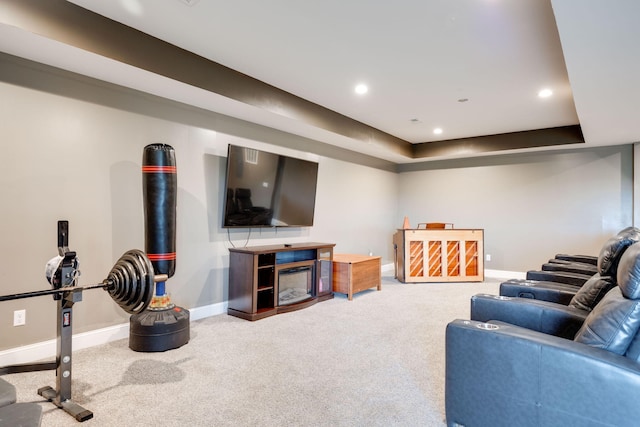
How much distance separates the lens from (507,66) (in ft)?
11.8

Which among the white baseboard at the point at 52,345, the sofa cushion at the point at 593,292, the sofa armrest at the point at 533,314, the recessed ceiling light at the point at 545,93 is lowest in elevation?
the white baseboard at the point at 52,345

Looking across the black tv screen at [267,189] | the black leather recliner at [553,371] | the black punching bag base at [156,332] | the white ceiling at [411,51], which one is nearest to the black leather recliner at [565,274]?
the white ceiling at [411,51]

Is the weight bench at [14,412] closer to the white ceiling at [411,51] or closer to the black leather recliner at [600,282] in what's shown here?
the white ceiling at [411,51]

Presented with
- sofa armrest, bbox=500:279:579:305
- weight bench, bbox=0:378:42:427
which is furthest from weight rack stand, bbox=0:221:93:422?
sofa armrest, bbox=500:279:579:305

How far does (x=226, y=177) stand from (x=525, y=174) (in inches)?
216

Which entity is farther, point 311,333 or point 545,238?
point 545,238

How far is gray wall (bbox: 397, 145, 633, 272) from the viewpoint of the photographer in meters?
5.99

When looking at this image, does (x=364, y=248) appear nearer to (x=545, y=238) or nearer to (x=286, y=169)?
(x=286, y=169)

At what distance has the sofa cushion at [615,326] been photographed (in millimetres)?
1580

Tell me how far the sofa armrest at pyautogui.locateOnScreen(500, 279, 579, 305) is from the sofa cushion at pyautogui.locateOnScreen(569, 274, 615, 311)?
41 cm

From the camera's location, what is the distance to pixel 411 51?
3.30 meters

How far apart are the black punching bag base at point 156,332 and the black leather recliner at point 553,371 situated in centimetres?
230

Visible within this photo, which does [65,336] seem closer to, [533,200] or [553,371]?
[553,371]

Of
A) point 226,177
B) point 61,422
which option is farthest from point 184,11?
point 61,422
